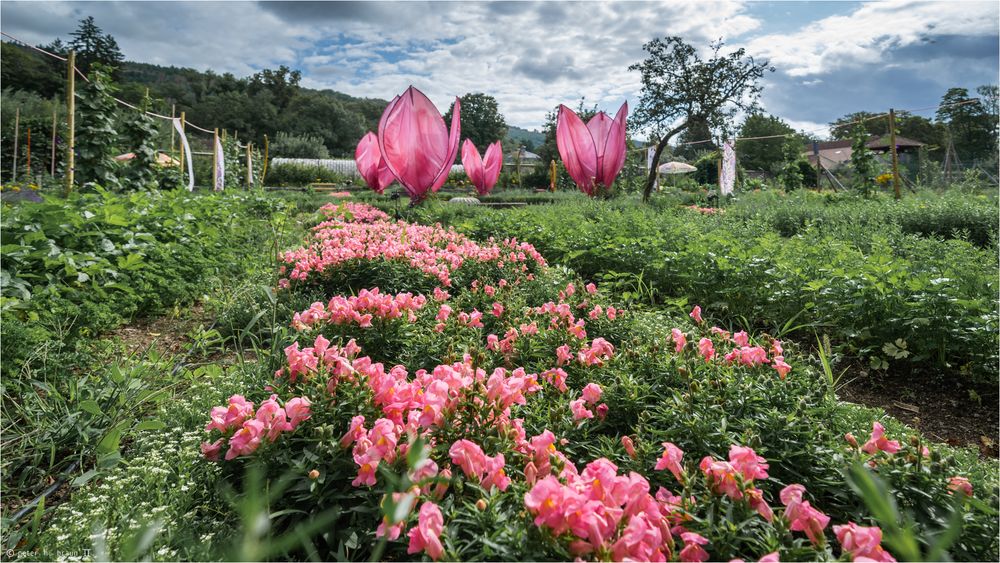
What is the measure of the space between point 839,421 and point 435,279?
2.34 m

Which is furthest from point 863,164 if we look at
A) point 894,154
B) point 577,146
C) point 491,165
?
point 491,165

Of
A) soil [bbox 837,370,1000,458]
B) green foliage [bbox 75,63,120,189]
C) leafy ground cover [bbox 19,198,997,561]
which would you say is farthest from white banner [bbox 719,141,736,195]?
leafy ground cover [bbox 19,198,997,561]

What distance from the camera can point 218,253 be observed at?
495 cm

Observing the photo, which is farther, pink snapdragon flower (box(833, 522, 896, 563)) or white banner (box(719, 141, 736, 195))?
white banner (box(719, 141, 736, 195))

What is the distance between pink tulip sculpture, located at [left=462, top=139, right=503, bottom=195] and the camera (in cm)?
1031

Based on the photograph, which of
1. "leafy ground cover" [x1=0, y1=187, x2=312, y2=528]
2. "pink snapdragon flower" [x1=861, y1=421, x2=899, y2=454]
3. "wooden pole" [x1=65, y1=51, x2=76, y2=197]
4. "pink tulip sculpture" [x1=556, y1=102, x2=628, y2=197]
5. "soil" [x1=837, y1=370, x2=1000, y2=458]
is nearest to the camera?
"pink snapdragon flower" [x1=861, y1=421, x2=899, y2=454]

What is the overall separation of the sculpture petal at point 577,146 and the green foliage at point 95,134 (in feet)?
19.3

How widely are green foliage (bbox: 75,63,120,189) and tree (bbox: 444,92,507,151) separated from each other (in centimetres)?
3660

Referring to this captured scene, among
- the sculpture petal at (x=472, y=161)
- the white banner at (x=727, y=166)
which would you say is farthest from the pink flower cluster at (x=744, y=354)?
the white banner at (x=727, y=166)

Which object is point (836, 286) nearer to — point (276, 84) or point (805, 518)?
point (805, 518)

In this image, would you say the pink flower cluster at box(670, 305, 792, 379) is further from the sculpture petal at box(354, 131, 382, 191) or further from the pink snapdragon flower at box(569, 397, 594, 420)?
the sculpture petal at box(354, 131, 382, 191)

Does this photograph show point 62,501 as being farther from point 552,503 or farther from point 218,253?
point 218,253

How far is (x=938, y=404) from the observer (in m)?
2.43

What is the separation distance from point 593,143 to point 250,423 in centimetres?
810
